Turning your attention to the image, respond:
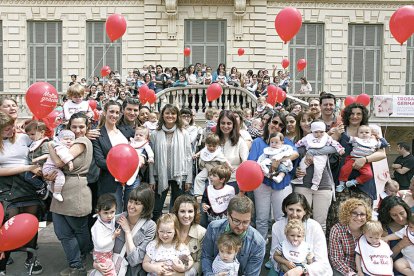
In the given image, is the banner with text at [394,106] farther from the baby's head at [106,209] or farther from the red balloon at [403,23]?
the baby's head at [106,209]

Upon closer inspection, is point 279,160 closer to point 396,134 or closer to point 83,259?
point 83,259

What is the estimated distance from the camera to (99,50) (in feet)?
59.3

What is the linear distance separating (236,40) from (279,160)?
13556 millimetres

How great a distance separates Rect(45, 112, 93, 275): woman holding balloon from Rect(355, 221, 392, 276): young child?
102 inches

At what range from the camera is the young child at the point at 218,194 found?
15.4 feet

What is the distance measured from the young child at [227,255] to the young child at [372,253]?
44.8 inches

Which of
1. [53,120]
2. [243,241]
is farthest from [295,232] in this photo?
[53,120]

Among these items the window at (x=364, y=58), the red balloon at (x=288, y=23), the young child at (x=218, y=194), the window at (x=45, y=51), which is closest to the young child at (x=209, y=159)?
the young child at (x=218, y=194)

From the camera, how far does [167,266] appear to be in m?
4.03

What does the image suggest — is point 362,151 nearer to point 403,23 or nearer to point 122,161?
point 122,161

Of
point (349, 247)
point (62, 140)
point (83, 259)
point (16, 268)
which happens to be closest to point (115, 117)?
point (62, 140)

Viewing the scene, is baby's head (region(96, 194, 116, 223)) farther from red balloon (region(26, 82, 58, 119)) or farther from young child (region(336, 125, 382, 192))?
young child (region(336, 125, 382, 192))

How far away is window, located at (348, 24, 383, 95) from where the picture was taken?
18.2 m

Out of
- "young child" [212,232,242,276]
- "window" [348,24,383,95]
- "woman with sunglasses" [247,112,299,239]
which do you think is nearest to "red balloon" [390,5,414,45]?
"woman with sunglasses" [247,112,299,239]
